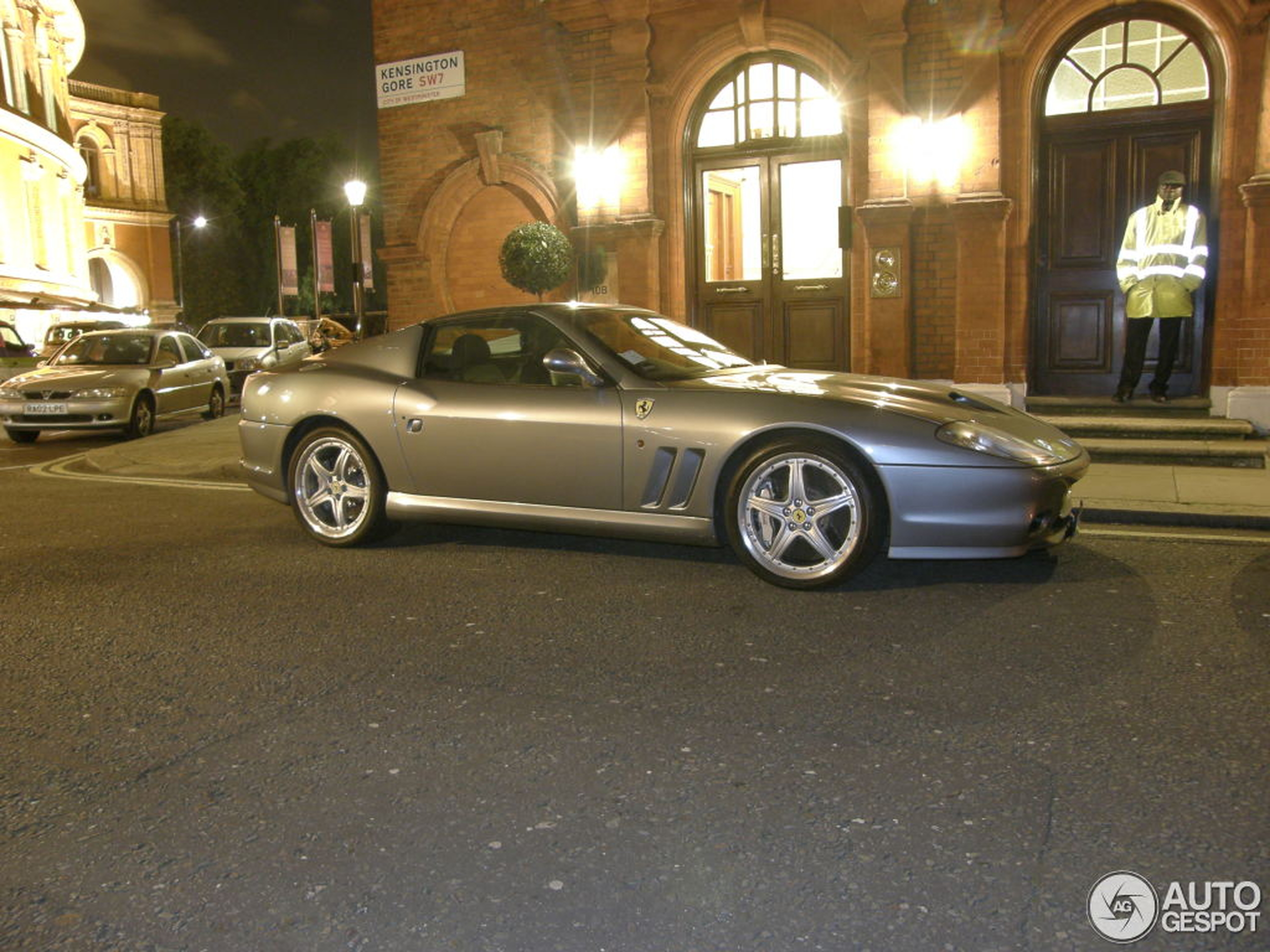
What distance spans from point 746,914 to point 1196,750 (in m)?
1.63

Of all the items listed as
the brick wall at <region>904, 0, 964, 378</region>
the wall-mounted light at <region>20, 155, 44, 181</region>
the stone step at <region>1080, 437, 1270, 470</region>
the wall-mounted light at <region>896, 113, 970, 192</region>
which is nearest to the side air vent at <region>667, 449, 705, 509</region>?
the stone step at <region>1080, 437, 1270, 470</region>

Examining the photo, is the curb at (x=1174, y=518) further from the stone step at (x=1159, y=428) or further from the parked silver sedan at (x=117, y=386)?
the parked silver sedan at (x=117, y=386)

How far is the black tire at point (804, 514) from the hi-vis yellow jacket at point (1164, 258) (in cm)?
623

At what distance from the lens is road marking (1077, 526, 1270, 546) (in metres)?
6.47

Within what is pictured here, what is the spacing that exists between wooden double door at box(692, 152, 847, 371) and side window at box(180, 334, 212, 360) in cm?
758

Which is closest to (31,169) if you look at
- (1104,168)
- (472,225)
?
(472,225)

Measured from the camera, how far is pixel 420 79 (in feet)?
50.4

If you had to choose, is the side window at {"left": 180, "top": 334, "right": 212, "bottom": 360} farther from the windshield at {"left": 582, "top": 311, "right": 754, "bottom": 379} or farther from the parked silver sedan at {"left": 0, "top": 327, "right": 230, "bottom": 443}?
the windshield at {"left": 582, "top": 311, "right": 754, "bottom": 379}

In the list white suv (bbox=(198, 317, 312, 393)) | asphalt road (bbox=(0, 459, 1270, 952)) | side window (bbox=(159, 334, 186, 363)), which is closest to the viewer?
asphalt road (bbox=(0, 459, 1270, 952))

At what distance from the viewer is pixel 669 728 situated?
3688 millimetres

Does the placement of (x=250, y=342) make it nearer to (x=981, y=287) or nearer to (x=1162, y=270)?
(x=981, y=287)

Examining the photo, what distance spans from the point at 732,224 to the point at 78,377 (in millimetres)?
8238

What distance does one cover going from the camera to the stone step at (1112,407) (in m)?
10.5

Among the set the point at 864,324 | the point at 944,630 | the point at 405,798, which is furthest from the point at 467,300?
the point at 405,798
